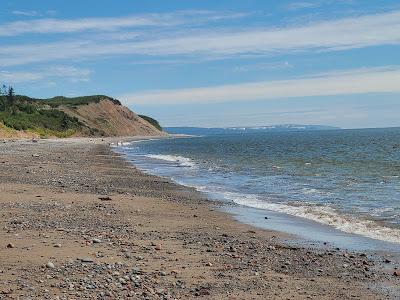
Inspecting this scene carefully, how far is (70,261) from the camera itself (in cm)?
875

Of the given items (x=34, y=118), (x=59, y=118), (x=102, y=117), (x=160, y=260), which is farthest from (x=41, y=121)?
(x=160, y=260)

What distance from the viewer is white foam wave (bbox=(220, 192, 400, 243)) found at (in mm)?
13406

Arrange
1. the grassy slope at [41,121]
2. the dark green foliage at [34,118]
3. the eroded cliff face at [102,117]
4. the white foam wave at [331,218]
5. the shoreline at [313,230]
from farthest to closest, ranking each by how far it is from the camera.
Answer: the eroded cliff face at [102,117], the dark green foliage at [34,118], the grassy slope at [41,121], the white foam wave at [331,218], the shoreline at [313,230]

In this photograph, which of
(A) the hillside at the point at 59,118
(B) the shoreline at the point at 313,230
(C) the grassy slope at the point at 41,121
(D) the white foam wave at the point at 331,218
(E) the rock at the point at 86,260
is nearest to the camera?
(E) the rock at the point at 86,260

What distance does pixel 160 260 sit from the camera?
31.1ft

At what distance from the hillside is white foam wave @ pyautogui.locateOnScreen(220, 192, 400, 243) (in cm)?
7665

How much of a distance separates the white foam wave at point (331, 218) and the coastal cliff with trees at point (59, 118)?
252 ft

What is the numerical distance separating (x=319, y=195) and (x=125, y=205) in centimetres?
947

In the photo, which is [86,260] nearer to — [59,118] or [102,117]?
[59,118]

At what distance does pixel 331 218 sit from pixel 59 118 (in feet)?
449

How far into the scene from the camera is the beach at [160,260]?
7.72 m

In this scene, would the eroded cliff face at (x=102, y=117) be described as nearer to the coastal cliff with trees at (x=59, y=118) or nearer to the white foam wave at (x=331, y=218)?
the coastal cliff with trees at (x=59, y=118)

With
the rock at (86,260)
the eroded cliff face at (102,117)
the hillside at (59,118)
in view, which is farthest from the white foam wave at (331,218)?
the eroded cliff face at (102,117)

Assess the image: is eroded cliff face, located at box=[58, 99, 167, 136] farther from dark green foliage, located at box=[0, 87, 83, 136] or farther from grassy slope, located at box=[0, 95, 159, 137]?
dark green foliage, located at box=[0, 87, 83, 136]
